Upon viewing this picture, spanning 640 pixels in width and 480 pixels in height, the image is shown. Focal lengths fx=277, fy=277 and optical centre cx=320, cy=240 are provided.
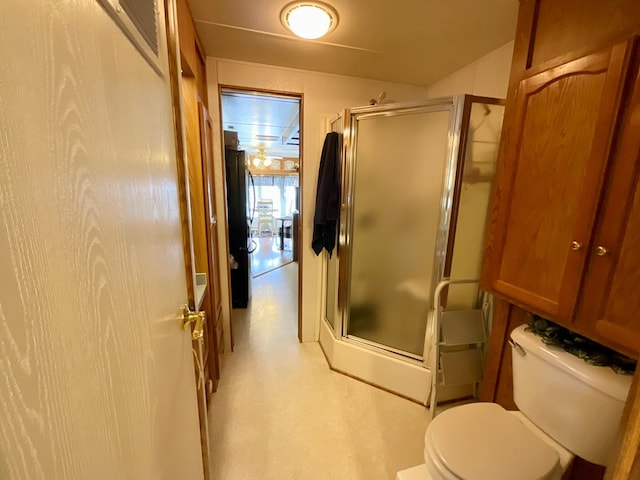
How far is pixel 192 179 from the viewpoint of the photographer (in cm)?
168

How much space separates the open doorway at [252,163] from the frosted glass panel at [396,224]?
704 mm

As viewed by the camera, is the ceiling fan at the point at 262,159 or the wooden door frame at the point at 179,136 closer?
the wooden door frame at the point at 179,136

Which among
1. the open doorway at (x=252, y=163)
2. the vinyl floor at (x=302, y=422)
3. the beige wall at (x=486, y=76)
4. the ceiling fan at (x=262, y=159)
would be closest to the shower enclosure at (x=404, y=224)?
the vinyl floor at (x=302, y=422)

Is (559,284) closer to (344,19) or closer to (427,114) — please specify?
(427,114)

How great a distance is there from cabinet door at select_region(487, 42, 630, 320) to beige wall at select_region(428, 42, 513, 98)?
0.71 m

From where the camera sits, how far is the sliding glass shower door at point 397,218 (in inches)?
69.4

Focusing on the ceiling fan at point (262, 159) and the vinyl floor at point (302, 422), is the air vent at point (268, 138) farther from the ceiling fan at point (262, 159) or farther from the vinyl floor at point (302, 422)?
the vinyl floor at point (302, 422)

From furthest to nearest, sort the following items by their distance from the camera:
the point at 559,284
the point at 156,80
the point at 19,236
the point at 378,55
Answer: the point at 378,55
the point at 559,284
the point at 156,80
the point at 19,236

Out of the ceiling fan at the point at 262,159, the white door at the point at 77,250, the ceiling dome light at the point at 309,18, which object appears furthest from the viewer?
the ceiling fan at the point at 262,159

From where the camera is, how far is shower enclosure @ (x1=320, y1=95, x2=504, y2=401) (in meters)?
1.69

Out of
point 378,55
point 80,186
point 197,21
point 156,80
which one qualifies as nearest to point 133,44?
point 156,80

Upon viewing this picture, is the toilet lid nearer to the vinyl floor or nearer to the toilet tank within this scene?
the toilet tank

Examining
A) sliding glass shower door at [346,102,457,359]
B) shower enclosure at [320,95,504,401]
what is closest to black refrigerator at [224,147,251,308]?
shower enclosure at [320,95,504,401]

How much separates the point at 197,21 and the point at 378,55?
115 cm
